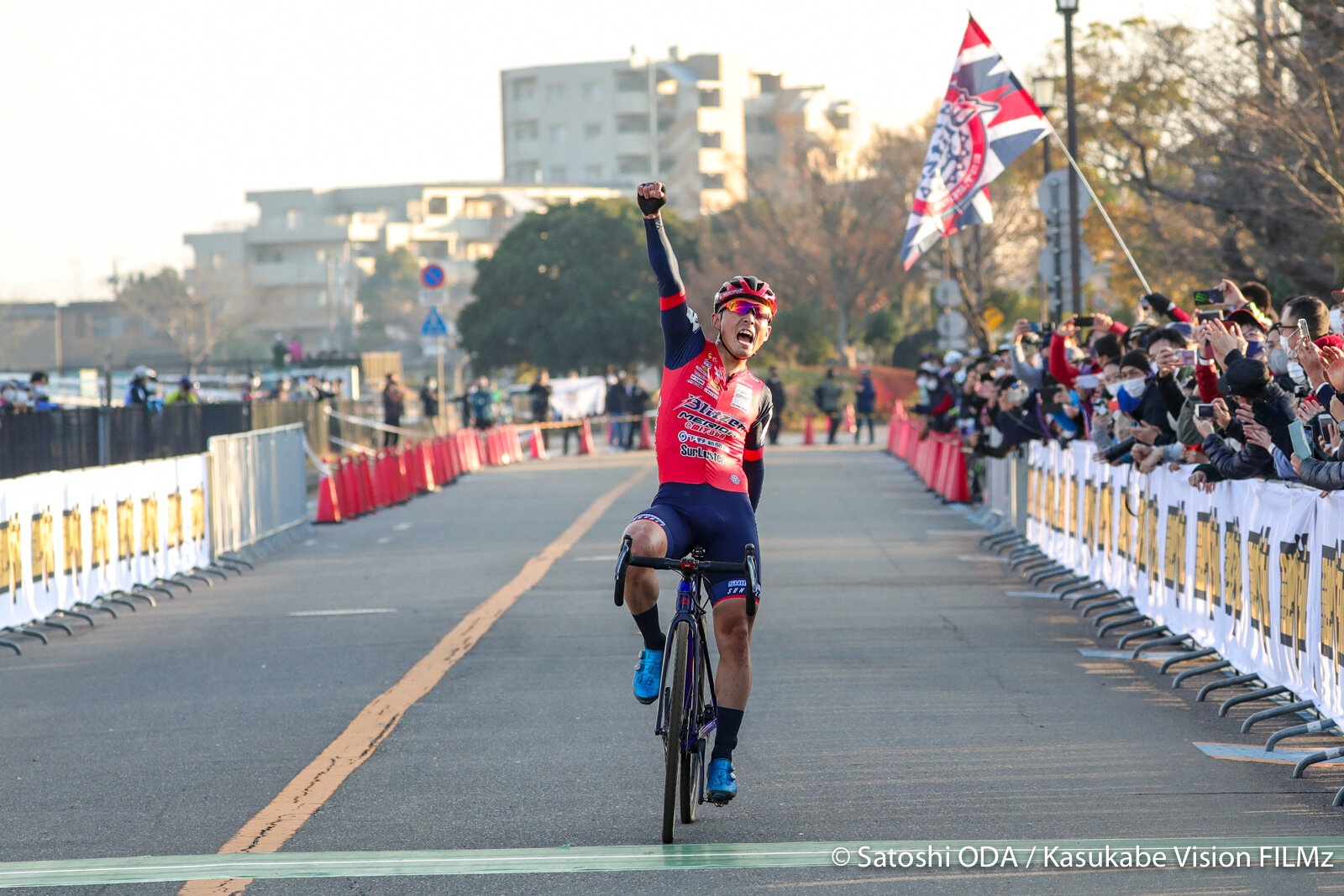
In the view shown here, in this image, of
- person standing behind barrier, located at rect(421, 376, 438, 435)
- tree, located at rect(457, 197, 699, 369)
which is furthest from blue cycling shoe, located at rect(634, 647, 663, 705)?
tree, located at rect(457, 197, 699, 369)

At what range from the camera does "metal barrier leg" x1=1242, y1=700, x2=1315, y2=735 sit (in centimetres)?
846

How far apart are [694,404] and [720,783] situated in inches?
57.2

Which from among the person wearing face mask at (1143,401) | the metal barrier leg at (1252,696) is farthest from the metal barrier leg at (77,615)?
the metal barrier leg at (1252,696)

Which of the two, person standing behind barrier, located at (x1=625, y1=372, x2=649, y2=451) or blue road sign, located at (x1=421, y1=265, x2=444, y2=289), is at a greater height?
blue road sign, located at (x1=421, y1=265, x2=444, y2=289)

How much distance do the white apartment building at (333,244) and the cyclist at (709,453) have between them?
118298mm

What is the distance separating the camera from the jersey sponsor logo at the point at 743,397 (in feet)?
22.9

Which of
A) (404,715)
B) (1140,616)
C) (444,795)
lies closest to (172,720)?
(404,715)

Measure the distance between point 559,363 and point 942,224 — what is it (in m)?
54.8

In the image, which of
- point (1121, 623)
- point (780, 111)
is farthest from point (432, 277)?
point (780, 111)

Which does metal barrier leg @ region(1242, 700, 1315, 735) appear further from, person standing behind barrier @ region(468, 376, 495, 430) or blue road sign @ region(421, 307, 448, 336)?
person standing behind barrier @ region(468, 376, 495, 430)

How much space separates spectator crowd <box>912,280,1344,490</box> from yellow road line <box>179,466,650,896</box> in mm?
4637

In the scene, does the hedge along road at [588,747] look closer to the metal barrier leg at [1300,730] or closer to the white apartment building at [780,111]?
the metal barrier leg at [1300,730]

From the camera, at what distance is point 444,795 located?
287 inches

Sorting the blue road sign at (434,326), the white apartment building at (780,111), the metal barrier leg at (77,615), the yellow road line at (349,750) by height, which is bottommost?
the metal barrier leg at (77,615)
